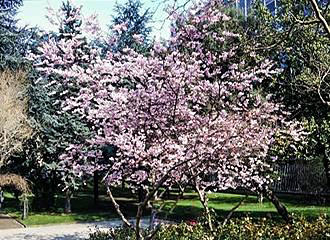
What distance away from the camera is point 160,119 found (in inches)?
221

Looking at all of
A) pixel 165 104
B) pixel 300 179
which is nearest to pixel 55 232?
pixel 165 104

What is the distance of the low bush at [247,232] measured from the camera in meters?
6.50

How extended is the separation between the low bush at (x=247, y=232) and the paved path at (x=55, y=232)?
3.40 meters

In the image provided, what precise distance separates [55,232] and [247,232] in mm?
6743

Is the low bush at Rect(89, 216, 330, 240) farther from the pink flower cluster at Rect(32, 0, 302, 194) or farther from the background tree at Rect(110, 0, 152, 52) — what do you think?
the background tree at Rect(110, 0, 152, 52)

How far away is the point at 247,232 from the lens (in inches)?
274

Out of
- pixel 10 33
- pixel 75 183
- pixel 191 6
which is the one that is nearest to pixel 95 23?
pixel 191 6

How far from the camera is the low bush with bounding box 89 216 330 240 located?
6496 millimetres

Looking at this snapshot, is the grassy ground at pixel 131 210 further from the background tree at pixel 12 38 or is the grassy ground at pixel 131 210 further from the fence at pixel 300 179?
the background tree at pixel 12 38

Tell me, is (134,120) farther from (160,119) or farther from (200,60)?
(200,60)

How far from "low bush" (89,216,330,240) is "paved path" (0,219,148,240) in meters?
3.40

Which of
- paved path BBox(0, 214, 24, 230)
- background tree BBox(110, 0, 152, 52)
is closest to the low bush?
background tree BBox(110, 0, 152, 52)

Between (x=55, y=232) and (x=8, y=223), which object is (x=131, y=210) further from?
(x=55, y=232)

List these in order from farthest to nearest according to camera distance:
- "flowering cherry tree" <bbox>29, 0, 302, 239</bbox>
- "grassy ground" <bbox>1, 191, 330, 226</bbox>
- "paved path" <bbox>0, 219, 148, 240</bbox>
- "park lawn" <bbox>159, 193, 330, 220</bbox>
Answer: "grassy ground" <bbox>1, 191, 330, 226</bbox>
"park lawn" <bbox>159, 193, 330, 220</bbox>
"paved path" <bbox>0, 219, 148, 240</bbox>
"flowering cherry tree" <bbox>29, 0, 302, 239</bbox>
